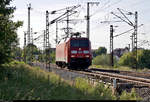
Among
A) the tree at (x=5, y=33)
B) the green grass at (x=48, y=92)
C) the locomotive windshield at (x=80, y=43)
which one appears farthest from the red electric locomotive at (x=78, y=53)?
the green grass at (x=48, y=92)

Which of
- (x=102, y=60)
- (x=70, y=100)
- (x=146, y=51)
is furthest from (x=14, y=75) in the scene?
(x=146, y=51)

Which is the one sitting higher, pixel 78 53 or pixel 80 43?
pixel 80 43

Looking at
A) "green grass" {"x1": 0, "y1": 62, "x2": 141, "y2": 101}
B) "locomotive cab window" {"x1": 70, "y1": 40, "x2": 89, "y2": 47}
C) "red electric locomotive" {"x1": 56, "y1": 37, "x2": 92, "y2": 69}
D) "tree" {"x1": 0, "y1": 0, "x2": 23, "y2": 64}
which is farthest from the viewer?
"locomotive cab window" {"x1": 70, "y1": 40, "x2": 89, "y2": 47}

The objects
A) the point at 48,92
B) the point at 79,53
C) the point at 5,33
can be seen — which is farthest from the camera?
the point at 79,53

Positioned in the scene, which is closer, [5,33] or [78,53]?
[5,33]

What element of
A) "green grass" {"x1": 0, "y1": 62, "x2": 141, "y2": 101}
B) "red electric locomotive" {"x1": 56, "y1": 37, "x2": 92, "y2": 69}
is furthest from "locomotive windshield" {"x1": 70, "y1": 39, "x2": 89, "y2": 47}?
"green grass" {"x1": 0, "y1": 62, "x2": 141, "y2": 101}

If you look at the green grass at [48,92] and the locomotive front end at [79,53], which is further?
the locomotive front end at [79,53]

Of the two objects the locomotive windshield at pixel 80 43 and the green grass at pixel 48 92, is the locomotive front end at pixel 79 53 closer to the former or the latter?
the locomotive windshield at pixel 80 43

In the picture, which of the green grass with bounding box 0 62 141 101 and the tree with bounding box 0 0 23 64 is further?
the tree with bounding box 0 0 23 64

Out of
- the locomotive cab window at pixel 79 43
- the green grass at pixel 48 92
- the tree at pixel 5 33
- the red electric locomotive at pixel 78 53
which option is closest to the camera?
the green grass at pixel 48 92

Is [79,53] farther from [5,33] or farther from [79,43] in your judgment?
[5,33]

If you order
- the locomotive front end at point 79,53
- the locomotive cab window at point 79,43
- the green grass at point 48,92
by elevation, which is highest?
the locomotive cab window at point 79,43

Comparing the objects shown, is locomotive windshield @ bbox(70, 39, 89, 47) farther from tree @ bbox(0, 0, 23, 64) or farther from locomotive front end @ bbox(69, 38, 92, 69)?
tree @ bbox(0, 0, 23, 64)

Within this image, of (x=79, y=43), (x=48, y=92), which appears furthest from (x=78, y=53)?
(x=48, y=92)
